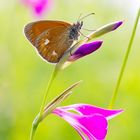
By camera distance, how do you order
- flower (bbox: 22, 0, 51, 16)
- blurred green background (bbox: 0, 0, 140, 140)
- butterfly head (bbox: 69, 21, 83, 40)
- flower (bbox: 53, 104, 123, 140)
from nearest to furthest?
flower (bbox: 53, 104, 123, 140) < butterfly head (bbox: 69, 21, 83, 40) < flower (bbox: 22, 0, 51, 16) < blurred green background (bbox: 0, 0, 140, 140)

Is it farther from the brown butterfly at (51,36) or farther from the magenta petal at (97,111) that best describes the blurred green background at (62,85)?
the magenta petal at (97,111)

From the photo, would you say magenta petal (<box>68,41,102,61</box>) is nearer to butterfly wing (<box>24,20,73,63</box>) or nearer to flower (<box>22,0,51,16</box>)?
butterfly wing (<box>24,20,73,63</box>)

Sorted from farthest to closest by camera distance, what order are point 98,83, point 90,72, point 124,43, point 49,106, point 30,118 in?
point 124,43 < point 90,72 < point 98,83 < point 30,118 < point 49,106

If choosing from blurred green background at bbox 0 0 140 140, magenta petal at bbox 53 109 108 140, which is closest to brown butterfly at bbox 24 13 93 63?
magenta petal at bbox 53 109 108 140

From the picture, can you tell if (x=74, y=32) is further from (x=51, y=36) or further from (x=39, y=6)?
(x=39, y=6)

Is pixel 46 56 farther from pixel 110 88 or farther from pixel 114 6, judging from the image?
pixel 114 6

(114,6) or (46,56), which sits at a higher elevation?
(46,56)

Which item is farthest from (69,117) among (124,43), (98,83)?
(124,43)

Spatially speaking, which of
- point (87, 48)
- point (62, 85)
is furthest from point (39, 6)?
point (87, 48)
